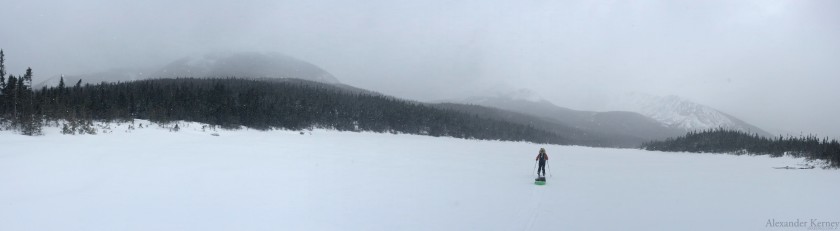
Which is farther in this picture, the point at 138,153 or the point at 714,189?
the point at 138,153

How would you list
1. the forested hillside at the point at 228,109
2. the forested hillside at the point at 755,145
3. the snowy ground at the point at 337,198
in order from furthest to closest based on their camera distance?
the forested hillside at the point at 755,145, the forested hillside at the point at 228,109, the snowy ground at the point at 337,198

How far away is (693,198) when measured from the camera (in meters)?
15.4

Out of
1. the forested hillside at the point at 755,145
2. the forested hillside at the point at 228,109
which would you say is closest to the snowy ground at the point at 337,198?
the forested hillside at the point at 228,109

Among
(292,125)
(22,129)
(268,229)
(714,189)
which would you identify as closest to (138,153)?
(22,129)

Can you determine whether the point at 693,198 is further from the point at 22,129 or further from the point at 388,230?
the point at 22,129

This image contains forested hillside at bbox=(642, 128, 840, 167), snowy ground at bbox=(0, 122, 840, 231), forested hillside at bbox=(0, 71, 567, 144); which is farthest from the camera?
forested hillside at bbox=(642, 128, 840, 167)

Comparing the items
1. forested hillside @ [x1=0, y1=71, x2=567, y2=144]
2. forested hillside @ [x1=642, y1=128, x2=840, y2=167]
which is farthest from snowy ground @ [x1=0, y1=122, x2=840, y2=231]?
forested hillside @ [x1=642, y1=128, x2=840, y2=167]

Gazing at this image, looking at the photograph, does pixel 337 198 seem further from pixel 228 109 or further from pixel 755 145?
pixel 755 145

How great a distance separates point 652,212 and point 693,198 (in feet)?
14.3

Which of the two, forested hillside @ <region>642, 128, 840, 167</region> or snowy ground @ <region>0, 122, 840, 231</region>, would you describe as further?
forested hillside @ <region>642, 128, 840, 167</region>

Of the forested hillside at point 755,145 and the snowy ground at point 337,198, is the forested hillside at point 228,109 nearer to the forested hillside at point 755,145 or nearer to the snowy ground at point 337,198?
the snowy ground at point 337,198

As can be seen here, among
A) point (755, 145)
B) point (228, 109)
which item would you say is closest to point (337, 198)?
point (228, 109)

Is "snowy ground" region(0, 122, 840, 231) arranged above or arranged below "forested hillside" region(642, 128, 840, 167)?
below

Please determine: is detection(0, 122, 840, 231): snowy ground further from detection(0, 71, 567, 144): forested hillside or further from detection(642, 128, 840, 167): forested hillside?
detection(642, 128, 840, 167): forested hillside
